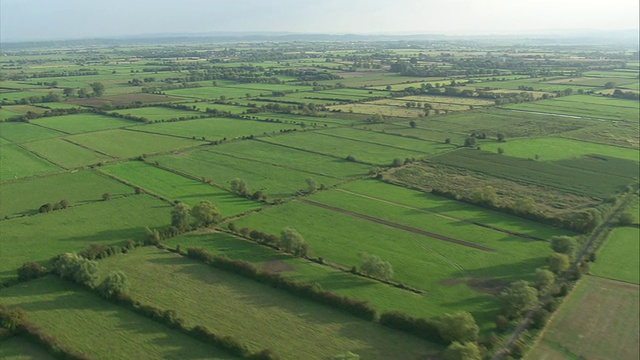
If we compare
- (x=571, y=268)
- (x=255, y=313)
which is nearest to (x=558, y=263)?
(x=571, y=268)

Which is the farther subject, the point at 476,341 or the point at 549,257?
the point at 549,257

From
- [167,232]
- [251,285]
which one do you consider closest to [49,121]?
[167,232]

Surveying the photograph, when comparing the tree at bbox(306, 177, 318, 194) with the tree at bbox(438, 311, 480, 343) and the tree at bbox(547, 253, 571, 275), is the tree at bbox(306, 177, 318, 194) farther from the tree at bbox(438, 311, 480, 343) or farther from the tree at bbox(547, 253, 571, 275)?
the tree at bbox(438, 311, 480, 343)

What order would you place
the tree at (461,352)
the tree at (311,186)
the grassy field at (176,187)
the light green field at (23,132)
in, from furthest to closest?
the light green field at (23,132) < the tree at (311,186) < the grassy field at (176,187) < the tree at (461,352)

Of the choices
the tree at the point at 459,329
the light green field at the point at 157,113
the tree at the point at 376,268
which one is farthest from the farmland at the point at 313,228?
the light green field at the point at 157,113

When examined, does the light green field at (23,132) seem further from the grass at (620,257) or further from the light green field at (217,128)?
the grass at (620,257)

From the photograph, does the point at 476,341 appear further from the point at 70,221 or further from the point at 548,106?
the point at 548,106

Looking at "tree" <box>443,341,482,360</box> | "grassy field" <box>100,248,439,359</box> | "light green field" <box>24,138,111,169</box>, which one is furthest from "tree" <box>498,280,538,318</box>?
A: "light green field" <box>24,138,111,169</box>
